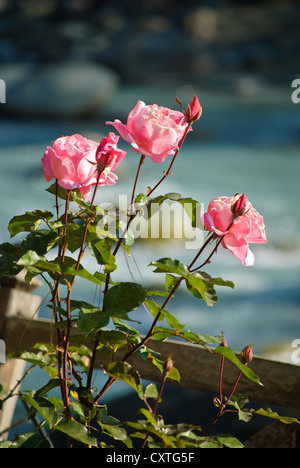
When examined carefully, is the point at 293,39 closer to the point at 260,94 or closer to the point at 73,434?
the point at 260,94

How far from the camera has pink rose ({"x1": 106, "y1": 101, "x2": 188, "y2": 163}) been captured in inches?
16.7

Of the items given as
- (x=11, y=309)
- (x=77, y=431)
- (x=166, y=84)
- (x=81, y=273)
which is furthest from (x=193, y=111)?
(x=166, y=84)

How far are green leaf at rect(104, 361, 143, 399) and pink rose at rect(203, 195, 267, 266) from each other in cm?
12

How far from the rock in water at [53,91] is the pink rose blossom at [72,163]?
3.82m

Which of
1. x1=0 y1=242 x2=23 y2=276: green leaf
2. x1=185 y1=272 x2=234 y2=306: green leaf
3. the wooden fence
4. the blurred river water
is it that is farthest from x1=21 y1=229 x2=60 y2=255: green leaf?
the blurred river water

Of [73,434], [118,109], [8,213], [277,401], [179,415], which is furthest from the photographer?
[118,109]

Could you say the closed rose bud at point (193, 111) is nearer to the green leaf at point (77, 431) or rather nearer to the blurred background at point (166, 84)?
the green leaf at point (77, 431)

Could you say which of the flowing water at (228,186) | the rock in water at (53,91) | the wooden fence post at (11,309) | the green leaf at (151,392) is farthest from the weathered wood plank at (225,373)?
the rock in water at (53,91)

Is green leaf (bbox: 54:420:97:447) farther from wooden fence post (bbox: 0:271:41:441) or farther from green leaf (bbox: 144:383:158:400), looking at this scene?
wooden fence post (bbox: 0:271:41:441)

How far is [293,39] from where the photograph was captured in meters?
4.50

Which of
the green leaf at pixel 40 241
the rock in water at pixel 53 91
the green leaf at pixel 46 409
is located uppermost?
the rock in water at pixel 53 91

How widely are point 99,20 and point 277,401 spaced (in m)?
4.38

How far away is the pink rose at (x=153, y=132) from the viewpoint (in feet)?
1.39
